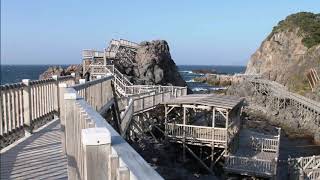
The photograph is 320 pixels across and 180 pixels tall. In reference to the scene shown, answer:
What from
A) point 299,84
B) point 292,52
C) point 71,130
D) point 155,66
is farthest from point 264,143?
point 292,52

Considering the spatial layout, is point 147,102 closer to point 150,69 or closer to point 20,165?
point 20,165

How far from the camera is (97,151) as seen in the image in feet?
8.86

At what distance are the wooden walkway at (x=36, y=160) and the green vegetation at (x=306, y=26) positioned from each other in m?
69.4

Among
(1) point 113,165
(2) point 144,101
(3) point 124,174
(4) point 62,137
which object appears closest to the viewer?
(3) point 124,174

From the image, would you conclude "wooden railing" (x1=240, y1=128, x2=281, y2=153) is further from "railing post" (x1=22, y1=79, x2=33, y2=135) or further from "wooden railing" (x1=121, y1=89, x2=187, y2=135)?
"railing post" (x1=22, y1=79, x2=33, y2=135)

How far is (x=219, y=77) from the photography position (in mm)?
103938

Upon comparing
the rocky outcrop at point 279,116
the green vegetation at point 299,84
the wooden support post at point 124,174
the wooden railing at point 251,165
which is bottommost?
the rocky outcrop at point 279,116

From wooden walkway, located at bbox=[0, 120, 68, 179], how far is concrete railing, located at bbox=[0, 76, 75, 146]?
15.3 inches

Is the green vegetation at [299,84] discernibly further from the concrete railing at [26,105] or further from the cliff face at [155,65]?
the concrete railing at [26,105]

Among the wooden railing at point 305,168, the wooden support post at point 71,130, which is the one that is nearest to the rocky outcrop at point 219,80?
the wooden railing at point 305,168

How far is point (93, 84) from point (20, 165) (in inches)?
184

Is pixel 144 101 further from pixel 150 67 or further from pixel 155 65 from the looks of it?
pixel 155 65

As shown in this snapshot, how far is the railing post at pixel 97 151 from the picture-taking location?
266 centimetres

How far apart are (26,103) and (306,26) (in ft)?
254
